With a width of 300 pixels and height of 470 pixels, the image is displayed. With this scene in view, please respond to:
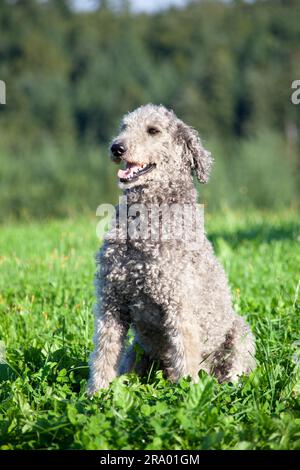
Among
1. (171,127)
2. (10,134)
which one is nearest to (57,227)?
(171,127)

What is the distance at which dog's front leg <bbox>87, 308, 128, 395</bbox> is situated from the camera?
4.78 m

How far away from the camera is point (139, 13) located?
80.8 metres

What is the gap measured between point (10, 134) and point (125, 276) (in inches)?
1957

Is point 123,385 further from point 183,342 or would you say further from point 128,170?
point 128,170

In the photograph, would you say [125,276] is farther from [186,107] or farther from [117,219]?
[186,107]

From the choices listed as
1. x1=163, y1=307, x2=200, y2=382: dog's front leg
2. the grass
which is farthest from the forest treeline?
x1=163, y1=307, x2=200, y2=382: dog's front leg

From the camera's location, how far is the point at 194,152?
5113mm

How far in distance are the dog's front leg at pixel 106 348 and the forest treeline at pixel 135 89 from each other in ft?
93.6

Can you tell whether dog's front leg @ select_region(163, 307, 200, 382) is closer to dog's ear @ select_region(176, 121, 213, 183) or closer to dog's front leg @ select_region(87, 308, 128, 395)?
dog's front leg @ select_region(87, 308, 128, 395)

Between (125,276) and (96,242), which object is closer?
(125,276)

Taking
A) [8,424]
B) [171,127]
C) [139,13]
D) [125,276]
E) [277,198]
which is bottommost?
[8,424]

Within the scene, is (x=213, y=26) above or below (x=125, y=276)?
above

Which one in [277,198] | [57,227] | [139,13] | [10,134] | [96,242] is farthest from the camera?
[139,13]

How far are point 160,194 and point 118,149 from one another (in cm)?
43
